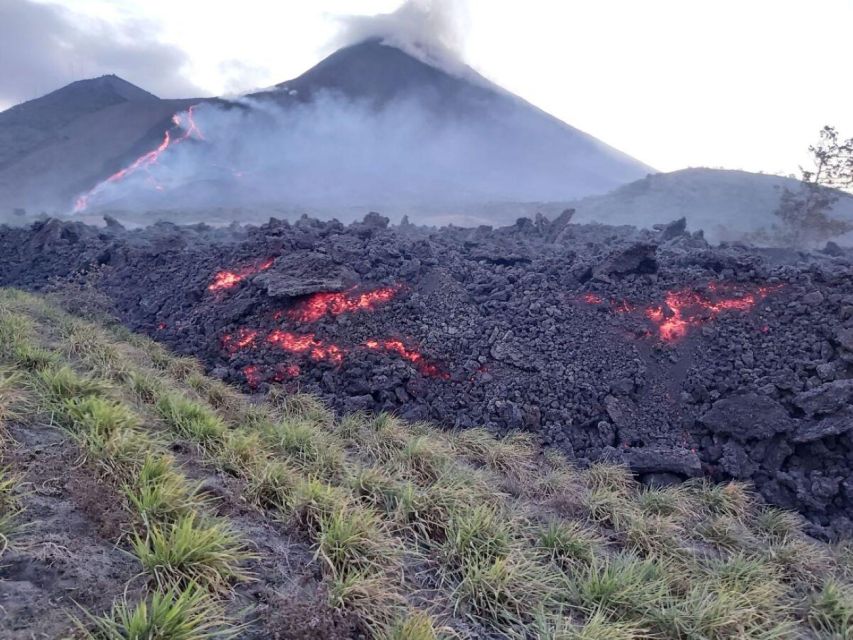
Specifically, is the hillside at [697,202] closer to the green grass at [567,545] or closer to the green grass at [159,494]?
the green grass at [567,545]

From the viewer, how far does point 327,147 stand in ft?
260

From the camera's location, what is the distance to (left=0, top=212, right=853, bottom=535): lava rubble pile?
664cm

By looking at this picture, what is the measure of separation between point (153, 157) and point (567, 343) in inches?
2533

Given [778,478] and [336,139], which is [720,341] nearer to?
[778,478]

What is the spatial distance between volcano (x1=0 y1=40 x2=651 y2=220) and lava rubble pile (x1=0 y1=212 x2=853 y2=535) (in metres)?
41.3

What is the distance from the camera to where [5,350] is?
204 inches

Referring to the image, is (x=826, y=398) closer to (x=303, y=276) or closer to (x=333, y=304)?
(x=333, y=304)

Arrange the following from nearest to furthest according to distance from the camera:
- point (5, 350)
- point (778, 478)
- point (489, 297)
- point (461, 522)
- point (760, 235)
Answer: point (461, 522) < point (5, 350) < point (778, 478) < point (489, 297) < point (760, 235)

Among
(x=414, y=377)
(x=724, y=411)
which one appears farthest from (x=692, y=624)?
(x=414, y=377)

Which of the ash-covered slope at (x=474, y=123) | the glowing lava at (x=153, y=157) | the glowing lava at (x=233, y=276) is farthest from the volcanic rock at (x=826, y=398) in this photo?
the ash-covered slope at (x=474, y=123)

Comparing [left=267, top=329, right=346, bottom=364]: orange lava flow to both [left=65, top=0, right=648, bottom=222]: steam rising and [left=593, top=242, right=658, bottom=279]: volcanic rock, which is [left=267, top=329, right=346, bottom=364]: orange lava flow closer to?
[left=593, top=242, right=658, bottom=279]: volcanic rock

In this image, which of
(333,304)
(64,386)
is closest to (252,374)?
(333,304)

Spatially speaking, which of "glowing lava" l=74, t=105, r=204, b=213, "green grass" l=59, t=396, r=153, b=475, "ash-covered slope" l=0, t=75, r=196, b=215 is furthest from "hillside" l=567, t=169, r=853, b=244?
"ash-covered slope" l=0, t=75, r=196, b=215

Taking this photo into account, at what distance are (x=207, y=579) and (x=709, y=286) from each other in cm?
862
